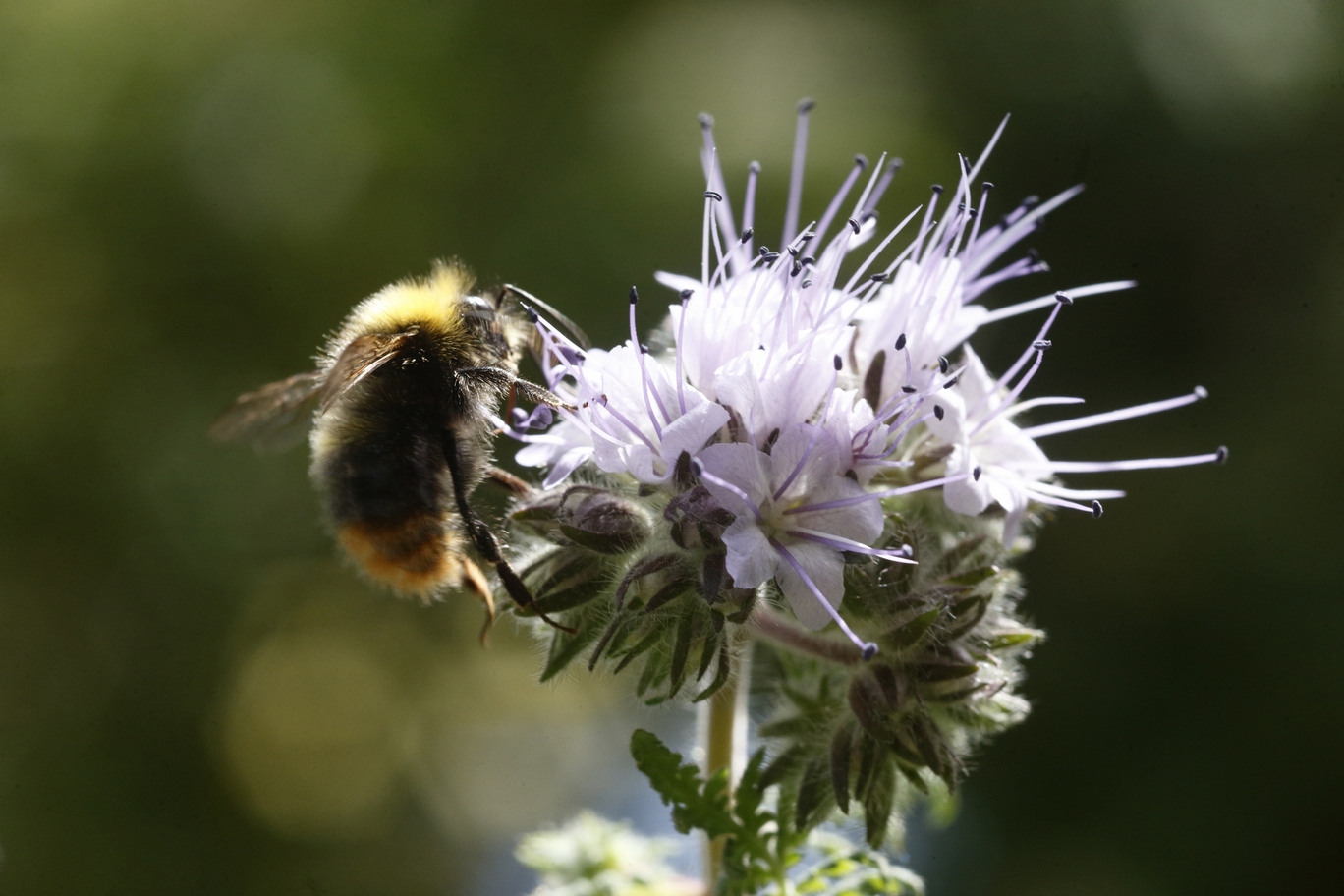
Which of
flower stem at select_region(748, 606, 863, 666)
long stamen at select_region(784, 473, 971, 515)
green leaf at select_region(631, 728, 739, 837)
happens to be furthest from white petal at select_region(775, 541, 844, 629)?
green leaf at select_region(631, 728, 739, 837)

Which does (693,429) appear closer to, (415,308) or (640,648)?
(640,648)

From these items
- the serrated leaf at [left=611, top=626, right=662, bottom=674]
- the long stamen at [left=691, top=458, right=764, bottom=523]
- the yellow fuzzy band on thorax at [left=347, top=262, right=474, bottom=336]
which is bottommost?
the serrated leaf at [left=611, top=626, right=662, bottom=674]

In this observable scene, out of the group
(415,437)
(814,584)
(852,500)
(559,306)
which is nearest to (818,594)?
(814,584)

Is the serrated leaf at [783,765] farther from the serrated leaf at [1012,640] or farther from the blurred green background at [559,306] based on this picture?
the blurred green background at [559,306]

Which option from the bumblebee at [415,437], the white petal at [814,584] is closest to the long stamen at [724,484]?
the white petal at [814,584]

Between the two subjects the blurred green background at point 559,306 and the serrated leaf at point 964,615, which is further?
the blurred green background at point 559,306

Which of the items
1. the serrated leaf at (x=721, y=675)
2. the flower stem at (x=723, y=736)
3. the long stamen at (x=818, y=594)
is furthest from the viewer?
the flower stem at (x=723, y=736)

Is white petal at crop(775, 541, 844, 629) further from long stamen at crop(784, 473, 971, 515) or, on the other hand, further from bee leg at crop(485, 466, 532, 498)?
bee leg at crop(485, 466, 532, 498)
